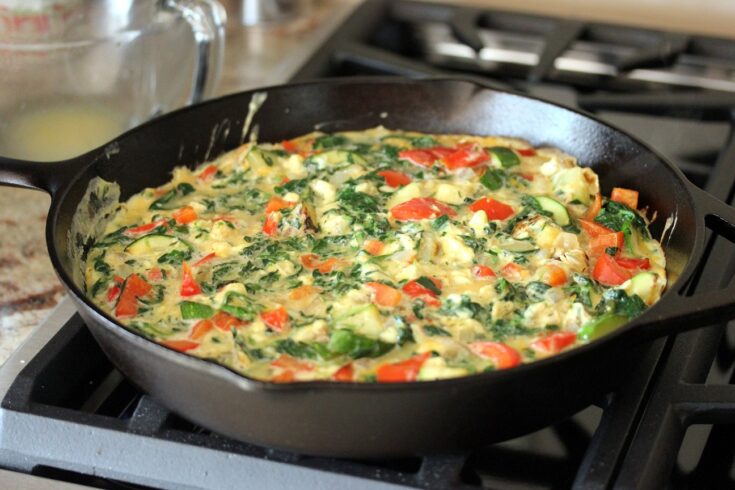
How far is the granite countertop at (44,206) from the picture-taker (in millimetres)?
1979

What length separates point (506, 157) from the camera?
2.15 metres

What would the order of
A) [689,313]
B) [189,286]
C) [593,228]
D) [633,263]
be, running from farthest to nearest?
[593,228] → [633,263] → [189,286] → [689,313]

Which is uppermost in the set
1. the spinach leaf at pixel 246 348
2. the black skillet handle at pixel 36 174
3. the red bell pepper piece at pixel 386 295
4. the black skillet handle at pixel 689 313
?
the black skillet handle at pixel 689 313

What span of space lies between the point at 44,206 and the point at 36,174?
70 cm

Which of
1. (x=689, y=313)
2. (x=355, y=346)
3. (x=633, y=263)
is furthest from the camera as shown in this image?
(x=633, y=263)

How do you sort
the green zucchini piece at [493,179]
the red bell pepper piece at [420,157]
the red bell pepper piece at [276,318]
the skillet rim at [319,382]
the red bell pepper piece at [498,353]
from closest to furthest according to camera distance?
1. the skillet rim at [319,382]
2. the red bell pepper piece at [498,353]
3. the red bell pepper piece at [276,318]
4. the green zucchini piece at [493,179]
5. the red bell pepper piece at [420,157]

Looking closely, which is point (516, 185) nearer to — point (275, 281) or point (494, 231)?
point (494, 231)

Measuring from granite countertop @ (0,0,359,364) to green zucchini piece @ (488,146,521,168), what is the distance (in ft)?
2.33

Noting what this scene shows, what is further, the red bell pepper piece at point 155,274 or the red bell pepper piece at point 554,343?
the red bell pepper piece at point 155,274

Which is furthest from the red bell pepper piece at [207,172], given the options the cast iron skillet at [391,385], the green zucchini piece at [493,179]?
the green zucchini piece at [493,179]

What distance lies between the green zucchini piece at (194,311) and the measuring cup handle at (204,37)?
88cm

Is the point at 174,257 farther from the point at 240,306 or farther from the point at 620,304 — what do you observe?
the point at 620,304

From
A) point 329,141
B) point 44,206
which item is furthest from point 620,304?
point 44,206

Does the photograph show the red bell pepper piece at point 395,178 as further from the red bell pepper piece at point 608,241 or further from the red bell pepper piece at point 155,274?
the red bell pepper piece at point 155,274
